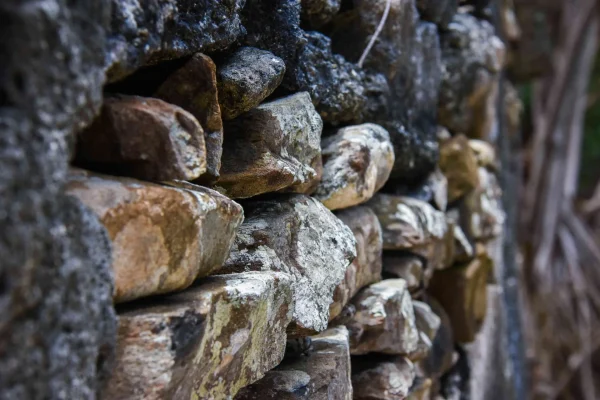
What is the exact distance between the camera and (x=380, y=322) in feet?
3.86

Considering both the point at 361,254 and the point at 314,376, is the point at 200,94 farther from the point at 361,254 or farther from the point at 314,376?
the point at 361,254

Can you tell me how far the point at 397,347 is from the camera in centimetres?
124

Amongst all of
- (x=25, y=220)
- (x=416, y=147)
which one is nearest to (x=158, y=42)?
(x=25, y=220)

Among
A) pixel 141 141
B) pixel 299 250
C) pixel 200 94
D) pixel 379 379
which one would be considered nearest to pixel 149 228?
pixel 141 141

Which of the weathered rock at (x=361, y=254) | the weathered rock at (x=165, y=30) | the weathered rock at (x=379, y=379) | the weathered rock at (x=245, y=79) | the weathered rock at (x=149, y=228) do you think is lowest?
the weathered rock at (x=379, y=379)

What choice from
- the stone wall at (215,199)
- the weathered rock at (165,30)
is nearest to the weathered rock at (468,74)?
the stone wall at (215,199)

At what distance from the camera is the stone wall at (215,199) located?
467 millimetres

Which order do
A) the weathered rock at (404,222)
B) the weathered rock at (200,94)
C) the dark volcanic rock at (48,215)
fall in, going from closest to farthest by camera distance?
1. the dark volcanic rock at (48,215)
2. the weathered rock at (200,94)
3. the weathered rock at (404,222)

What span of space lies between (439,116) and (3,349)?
1.57 m

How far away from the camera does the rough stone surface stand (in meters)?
0.61

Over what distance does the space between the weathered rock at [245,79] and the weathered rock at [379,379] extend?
0.56 m

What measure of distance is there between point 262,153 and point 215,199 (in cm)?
17

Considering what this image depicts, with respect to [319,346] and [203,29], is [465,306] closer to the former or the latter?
[319,346]

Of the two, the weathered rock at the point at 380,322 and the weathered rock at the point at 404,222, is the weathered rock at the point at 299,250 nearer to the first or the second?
the weathered rock at the point at 380,322
